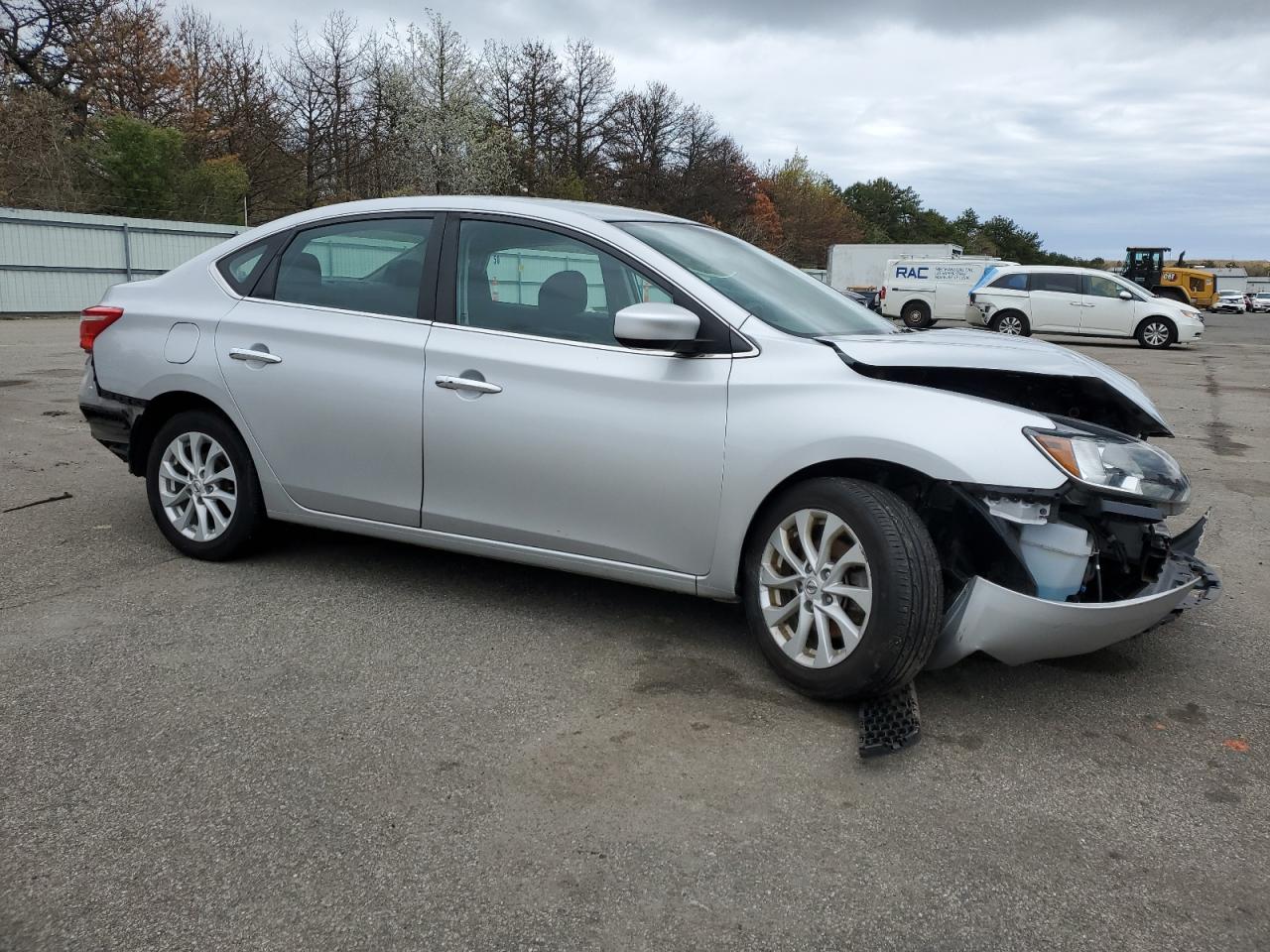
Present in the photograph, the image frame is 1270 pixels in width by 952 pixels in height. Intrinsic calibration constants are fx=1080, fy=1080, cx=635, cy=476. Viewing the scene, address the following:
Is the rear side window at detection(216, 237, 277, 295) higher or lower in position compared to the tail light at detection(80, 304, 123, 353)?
higher

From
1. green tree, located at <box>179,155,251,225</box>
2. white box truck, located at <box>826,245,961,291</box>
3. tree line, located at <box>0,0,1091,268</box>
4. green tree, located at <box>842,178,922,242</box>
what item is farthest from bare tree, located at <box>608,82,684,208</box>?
green tree, located at <box>842,178,922,242</box>

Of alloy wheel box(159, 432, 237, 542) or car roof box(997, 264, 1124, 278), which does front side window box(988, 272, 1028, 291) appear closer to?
car roof box(997, 264, 1124, 278)

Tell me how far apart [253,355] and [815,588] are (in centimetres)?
256

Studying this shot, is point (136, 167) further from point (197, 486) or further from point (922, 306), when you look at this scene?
point (197, 486)

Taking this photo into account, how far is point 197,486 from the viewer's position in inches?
186

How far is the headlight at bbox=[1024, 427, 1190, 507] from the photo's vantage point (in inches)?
125

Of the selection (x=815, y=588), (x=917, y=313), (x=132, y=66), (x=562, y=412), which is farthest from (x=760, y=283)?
(x=132, y=66)

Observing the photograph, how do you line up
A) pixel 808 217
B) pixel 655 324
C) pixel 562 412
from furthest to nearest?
pixel 808 217 < pixel 562 412 < pixel 655 324

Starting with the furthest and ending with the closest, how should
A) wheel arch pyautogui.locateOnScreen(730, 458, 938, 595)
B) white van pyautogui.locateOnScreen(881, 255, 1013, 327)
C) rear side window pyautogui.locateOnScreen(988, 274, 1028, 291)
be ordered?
white van pyautogui.locateOnScreen(881, 255, 1013, 327)
rear side window pyautogui.locateOnScreen(988, 274, 1028, 291)
wheel arch pyautogui.locateOnScreen(730, 458, 938, 595)

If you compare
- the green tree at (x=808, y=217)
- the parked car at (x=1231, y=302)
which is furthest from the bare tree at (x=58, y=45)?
the parked car at (x=1231, y=302)

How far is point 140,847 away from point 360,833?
502 mm

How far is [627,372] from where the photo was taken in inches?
147

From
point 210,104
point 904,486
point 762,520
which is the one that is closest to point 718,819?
point 762,520

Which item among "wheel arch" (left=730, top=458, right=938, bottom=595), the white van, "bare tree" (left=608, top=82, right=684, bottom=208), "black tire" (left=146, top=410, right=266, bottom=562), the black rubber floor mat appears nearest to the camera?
the black rubber floor mat
